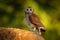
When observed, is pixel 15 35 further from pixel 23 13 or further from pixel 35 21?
pixel 23 13

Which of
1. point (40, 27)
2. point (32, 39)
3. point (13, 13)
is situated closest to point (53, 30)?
point (13, 13)

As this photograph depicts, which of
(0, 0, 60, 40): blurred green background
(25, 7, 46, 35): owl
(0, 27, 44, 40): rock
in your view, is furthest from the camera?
(0, 0, 60, 40): blurred green background

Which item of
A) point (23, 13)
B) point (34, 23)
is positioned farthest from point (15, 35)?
point (23, 13)

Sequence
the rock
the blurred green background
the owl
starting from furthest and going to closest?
the blurred green background → the owl → the rock

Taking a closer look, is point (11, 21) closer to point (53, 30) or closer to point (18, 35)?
point (53, 30)

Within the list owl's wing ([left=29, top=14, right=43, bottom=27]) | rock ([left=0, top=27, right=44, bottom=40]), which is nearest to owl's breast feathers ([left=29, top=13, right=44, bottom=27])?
owl's wing ([left=29, top=14, right=43, bottom=27])

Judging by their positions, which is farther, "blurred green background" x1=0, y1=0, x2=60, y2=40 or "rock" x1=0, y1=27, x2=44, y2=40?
"blurred green background" x1=0, y1=0, x2=60, y2=40

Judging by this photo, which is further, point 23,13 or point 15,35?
point 23,13

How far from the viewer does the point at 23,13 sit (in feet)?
35.8

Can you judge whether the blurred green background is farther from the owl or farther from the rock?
the rock

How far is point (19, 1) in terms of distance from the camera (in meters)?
11.6

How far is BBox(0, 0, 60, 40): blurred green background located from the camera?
10719 millimetres

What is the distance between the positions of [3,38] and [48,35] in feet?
15.2

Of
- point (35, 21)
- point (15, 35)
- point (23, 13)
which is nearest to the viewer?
point (15, 35)
